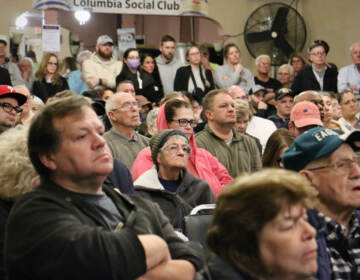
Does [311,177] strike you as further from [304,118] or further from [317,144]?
[304,118]

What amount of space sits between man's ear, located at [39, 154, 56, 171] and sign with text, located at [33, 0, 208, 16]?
22.0 feet

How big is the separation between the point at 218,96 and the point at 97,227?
3600mm

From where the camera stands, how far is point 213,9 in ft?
35.2

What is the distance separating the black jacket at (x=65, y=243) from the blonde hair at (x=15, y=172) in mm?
257

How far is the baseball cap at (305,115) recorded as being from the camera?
5078 mm

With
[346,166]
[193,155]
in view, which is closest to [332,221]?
[346,166]

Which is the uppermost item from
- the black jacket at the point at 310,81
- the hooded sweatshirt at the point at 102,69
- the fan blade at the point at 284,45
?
the fan blade at the point at 284,45

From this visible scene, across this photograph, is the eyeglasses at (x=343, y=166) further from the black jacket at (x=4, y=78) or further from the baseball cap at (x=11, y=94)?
the black jacket at (x=4, y=78)

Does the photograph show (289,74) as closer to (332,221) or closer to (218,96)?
(218,96)

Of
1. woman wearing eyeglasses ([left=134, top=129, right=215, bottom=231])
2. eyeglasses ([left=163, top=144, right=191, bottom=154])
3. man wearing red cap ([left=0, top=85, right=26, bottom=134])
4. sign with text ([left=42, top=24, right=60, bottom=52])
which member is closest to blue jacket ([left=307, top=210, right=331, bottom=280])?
woman wearing eyeglasses ([left=134, top=129, right=215, bottom=231])

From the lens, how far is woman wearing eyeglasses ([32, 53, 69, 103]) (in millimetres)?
7535

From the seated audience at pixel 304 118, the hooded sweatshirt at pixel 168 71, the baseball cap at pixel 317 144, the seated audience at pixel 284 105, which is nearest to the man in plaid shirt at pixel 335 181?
the baseball cap at pixel 317 144

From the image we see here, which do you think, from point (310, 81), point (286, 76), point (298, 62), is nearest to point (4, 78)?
point (310, 81)

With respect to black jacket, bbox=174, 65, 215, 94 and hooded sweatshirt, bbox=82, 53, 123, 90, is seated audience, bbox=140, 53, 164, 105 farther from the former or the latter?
hooded sweatshirt, bbox=82, 53, 123, 90
